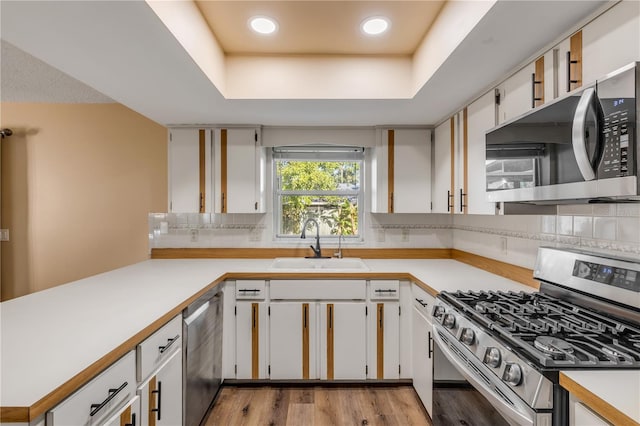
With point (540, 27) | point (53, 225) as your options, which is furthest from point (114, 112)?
point (540, 27)

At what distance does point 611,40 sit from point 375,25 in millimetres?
1053

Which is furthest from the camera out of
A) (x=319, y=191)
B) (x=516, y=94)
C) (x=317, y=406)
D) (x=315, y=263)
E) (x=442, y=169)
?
(x=319, y=191)

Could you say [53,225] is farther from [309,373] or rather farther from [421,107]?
[421,107]

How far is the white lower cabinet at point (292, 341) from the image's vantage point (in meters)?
2.38

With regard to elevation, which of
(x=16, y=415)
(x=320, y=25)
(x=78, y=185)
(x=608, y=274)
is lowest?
(x=16, y=415)

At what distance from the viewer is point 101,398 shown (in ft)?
3.39

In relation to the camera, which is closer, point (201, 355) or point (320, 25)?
point (320, 25)

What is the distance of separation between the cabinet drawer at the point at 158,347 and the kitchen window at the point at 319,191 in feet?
5.23

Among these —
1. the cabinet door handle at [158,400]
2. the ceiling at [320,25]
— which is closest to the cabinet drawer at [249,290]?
the cabinet door handle at [158,400]

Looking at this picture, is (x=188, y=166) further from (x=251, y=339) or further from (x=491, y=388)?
(x=491, y=388)

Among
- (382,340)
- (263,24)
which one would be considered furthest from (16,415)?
(382,340)

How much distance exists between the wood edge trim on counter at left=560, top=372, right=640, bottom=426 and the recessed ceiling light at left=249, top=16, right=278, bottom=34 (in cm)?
190

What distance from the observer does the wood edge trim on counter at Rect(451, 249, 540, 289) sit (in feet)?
6.33

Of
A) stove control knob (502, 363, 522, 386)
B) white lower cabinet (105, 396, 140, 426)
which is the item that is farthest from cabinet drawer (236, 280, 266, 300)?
stove control knob (502, 363, 522, 386)
